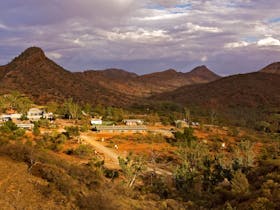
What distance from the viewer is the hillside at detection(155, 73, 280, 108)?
359 ft

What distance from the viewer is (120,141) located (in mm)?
45156

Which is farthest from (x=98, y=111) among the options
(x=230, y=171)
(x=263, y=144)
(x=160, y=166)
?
(x=230, y=171)

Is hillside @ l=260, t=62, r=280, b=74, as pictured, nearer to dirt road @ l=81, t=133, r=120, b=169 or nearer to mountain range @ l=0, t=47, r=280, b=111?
mountain range @ l=0, t=47, r=280, b=111

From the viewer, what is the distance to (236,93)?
116312 millimetres

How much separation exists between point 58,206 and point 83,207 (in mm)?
994

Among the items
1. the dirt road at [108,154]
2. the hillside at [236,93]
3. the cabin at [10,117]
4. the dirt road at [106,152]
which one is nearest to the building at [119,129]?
the dirt road at [108,154]

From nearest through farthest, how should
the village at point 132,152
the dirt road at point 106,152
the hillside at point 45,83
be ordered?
the village at point 132,152
the dirt road at point 106,152
the hillside at point 45,83

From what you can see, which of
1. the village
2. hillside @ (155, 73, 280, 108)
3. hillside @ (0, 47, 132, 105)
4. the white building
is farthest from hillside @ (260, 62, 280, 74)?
the white building

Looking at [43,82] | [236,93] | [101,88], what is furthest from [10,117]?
[236,93]

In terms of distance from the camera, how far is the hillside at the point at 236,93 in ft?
359

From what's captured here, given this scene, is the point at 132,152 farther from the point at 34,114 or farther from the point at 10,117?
the point at 34,114

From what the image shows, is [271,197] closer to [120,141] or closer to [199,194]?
[199,194]

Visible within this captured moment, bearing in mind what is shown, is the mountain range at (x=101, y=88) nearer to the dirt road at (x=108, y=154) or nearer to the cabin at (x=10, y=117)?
the cabin at (x=10, y=117)

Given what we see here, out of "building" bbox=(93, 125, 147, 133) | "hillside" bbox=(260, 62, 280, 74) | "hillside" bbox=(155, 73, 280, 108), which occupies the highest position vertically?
"hillside" bbox=(260, 62, 280, 74)
